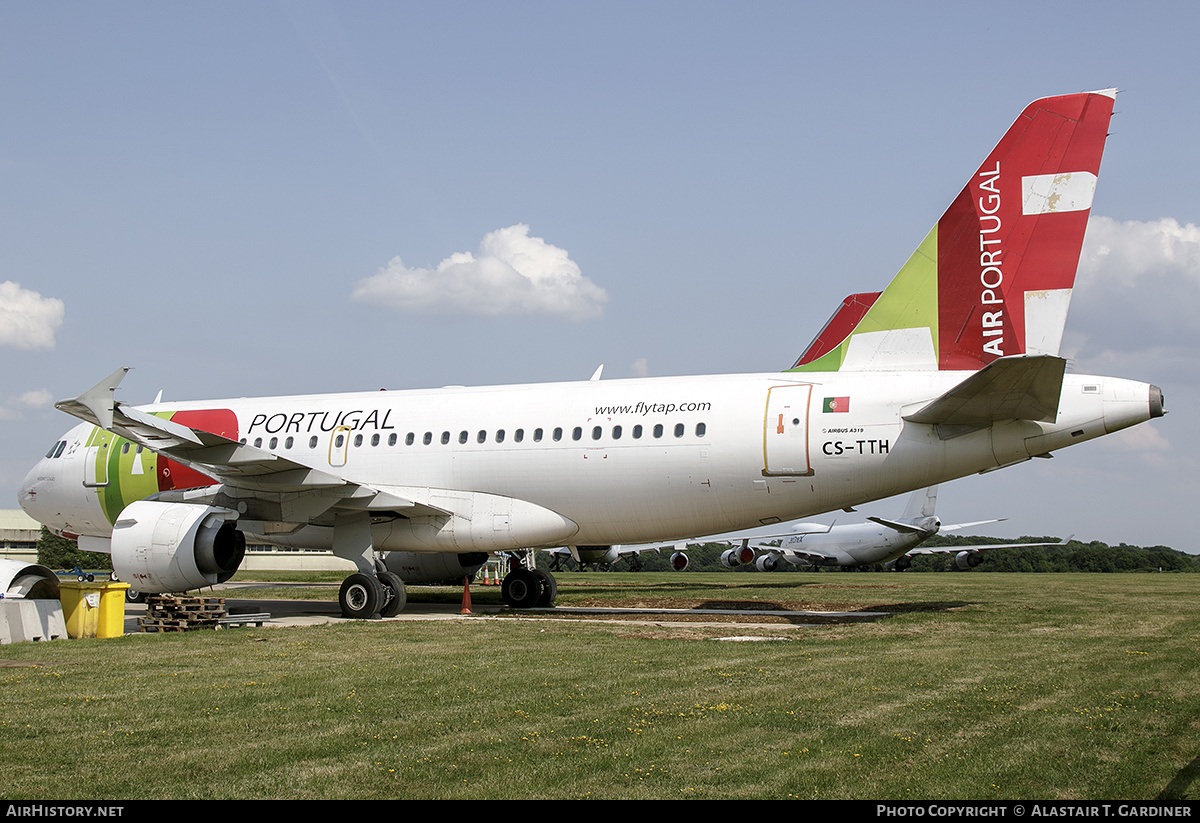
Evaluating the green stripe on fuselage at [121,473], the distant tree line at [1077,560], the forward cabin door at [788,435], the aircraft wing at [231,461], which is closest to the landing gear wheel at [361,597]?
the aircraft wing at [231,461]

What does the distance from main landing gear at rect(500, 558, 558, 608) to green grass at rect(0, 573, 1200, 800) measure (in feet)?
22.0

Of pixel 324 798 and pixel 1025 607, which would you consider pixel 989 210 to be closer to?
pixel 1025 607

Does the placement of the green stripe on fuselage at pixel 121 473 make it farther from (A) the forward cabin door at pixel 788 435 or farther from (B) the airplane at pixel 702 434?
(A) the forward cabin door at pixel 788 435

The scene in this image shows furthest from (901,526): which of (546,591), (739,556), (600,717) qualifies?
(600,717)

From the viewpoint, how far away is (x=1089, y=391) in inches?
543

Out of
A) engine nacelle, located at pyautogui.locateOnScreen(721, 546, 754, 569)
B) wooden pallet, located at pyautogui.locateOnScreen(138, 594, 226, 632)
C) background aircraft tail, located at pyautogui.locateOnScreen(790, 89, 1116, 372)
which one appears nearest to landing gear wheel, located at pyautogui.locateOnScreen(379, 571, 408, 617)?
wooden pallet, located at pyautogui.locateOnScreen(138, 594, 226, 632)

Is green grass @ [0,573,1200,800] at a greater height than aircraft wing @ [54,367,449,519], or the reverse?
aircraft wing @ [54,367,449,519]

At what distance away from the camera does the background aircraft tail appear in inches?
569

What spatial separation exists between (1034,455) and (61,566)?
182ft

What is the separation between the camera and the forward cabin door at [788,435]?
15.0 m

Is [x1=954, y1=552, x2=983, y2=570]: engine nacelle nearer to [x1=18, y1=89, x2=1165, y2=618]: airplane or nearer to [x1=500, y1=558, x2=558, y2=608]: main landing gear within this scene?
[x1=500, y1=558, x2=558, y2=608]: main landing gear

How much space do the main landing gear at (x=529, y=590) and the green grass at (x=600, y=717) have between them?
22.0ft

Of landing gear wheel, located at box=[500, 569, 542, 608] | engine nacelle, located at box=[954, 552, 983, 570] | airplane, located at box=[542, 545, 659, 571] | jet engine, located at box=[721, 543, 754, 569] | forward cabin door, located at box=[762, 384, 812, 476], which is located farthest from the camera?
jet engine, located at box=[721, 543, 754, 569]
